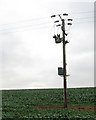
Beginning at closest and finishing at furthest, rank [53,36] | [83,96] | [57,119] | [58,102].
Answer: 1. [57,119]
2. [53,36]
3. [58,102]
4. [83,96]

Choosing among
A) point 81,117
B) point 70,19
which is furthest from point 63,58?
point 81,117

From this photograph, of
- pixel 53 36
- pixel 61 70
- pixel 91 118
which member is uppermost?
pixel 53 36

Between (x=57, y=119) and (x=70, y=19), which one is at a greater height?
(x=70, y=19)

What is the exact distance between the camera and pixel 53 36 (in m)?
29.3

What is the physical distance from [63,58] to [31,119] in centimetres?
837

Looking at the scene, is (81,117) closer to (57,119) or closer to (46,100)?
(57,119)

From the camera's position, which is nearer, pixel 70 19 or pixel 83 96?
pixel 70 19

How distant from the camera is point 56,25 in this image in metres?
30.5

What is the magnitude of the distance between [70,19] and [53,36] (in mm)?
2450

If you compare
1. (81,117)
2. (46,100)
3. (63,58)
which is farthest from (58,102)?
(81,117)

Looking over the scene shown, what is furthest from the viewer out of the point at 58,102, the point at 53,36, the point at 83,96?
the point at 83,96

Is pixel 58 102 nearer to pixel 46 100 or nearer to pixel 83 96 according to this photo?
pixel 46 100

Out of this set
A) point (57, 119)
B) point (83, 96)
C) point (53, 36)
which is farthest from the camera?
point (83, 96)

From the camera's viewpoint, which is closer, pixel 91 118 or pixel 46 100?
pixel 91 118
